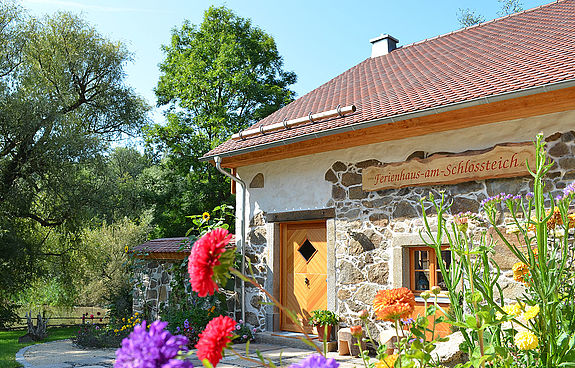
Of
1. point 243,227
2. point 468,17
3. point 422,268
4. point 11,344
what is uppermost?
point 468,17

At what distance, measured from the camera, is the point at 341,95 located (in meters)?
9.43

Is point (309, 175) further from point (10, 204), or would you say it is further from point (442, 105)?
→ point (10, 204)

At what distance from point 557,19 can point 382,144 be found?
4.22 m

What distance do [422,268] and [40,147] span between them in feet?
30.1

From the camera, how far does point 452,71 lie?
7855 mm

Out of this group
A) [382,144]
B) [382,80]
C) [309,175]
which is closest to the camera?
[382,144]

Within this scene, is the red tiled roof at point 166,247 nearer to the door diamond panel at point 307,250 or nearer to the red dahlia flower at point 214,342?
the door diamond panel at point 307,250

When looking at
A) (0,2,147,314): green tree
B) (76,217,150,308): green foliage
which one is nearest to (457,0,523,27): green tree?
(0,2,147,314): green tree

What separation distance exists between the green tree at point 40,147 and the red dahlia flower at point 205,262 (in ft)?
37.5

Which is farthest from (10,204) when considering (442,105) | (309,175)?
(442,105)

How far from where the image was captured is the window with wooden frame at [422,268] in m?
6.75

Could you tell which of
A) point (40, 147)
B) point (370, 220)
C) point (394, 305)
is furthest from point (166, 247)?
point (394, 305)

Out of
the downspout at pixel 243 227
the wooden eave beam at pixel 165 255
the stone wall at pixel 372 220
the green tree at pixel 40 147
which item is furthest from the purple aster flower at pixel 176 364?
the green tree at pixel 40 147

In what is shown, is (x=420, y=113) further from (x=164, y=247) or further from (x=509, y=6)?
(x=509, y=6)
